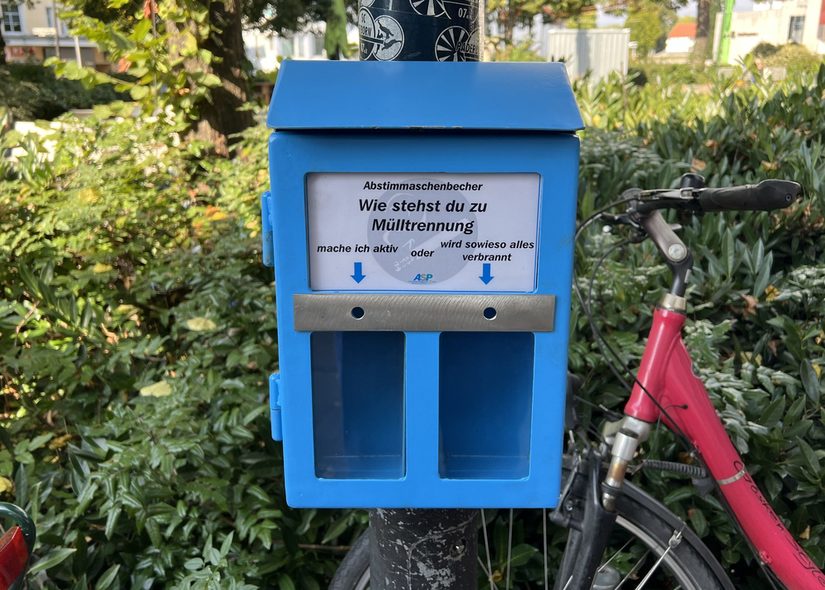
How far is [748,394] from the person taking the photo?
1887 millimetres

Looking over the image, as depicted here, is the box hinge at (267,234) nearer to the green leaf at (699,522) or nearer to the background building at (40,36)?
the green leaf at (699,522)

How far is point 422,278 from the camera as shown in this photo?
3.09 ft

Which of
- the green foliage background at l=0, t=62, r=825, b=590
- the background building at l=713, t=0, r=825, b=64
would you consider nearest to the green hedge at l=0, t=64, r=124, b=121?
the green foliage background at l=0, t=62, r=825, b=590

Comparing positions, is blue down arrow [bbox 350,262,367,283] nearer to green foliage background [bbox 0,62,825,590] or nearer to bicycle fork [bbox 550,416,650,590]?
bicycle fork [bbox 550,416,650,590]

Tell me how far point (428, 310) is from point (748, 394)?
1312mm

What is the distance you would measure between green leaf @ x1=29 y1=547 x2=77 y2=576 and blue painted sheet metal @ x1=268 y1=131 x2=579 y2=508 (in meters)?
0.90

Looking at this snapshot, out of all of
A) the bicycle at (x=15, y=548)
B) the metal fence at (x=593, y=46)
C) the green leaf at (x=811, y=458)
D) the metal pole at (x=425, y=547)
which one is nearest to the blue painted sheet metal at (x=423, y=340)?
the metal pole at (x=425, y=547)

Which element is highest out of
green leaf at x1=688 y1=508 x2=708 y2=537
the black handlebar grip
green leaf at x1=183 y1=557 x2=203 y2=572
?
the black handlebar grip

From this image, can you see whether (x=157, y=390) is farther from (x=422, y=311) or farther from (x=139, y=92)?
(x=139, y=92)

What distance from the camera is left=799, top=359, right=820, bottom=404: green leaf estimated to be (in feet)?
6.15

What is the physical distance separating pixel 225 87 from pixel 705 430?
3.72 metres

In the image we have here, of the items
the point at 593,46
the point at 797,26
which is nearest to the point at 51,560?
the point at 593,46

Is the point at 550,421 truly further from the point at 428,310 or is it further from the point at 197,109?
the point at 197,109

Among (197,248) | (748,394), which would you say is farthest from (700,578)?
(197,248)
